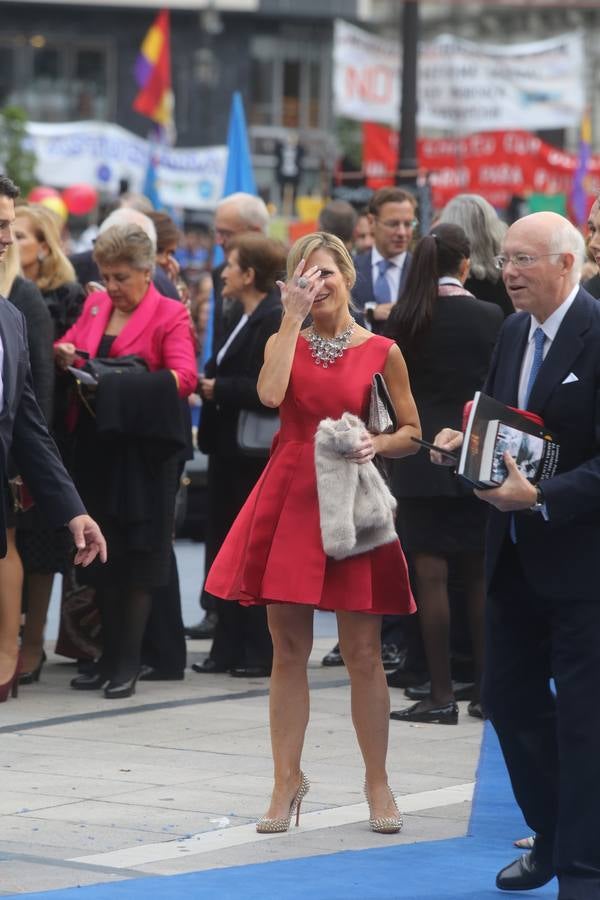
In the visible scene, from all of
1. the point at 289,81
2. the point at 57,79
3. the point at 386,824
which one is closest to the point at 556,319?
the point at 386,824

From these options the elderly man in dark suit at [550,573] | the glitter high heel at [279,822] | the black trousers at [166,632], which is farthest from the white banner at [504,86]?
the elderly man in dark suit at [550,573]

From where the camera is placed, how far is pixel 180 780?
279 inches

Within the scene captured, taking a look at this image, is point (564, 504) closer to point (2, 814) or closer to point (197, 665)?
point (2, 814)

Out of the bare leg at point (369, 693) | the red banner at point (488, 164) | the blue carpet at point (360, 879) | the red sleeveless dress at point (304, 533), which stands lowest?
the blue carpet at point (360, 879)

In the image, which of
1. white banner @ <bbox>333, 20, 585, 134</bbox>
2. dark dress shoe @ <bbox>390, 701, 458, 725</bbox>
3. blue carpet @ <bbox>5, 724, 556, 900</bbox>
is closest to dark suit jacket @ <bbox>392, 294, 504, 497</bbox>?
dark dress shoe @ <bbox>390, 701, 458, 725</bbox>

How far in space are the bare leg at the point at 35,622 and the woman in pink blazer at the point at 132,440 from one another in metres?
0.44

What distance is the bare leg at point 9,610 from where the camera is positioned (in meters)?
8.70

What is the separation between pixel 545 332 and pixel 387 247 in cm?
501

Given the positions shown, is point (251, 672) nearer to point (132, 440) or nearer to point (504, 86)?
point (132, 440)

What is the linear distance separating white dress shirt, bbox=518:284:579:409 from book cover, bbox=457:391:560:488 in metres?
0.26

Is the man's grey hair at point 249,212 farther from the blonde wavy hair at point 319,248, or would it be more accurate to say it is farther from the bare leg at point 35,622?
the blonde wavy hair at point 319,248

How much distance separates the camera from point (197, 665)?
9828mm

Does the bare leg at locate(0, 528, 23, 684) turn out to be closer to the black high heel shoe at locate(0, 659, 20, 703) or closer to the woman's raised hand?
the black high heel shoe at locate(0, 659, 20, 703)

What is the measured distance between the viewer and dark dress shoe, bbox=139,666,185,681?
31.1ft
